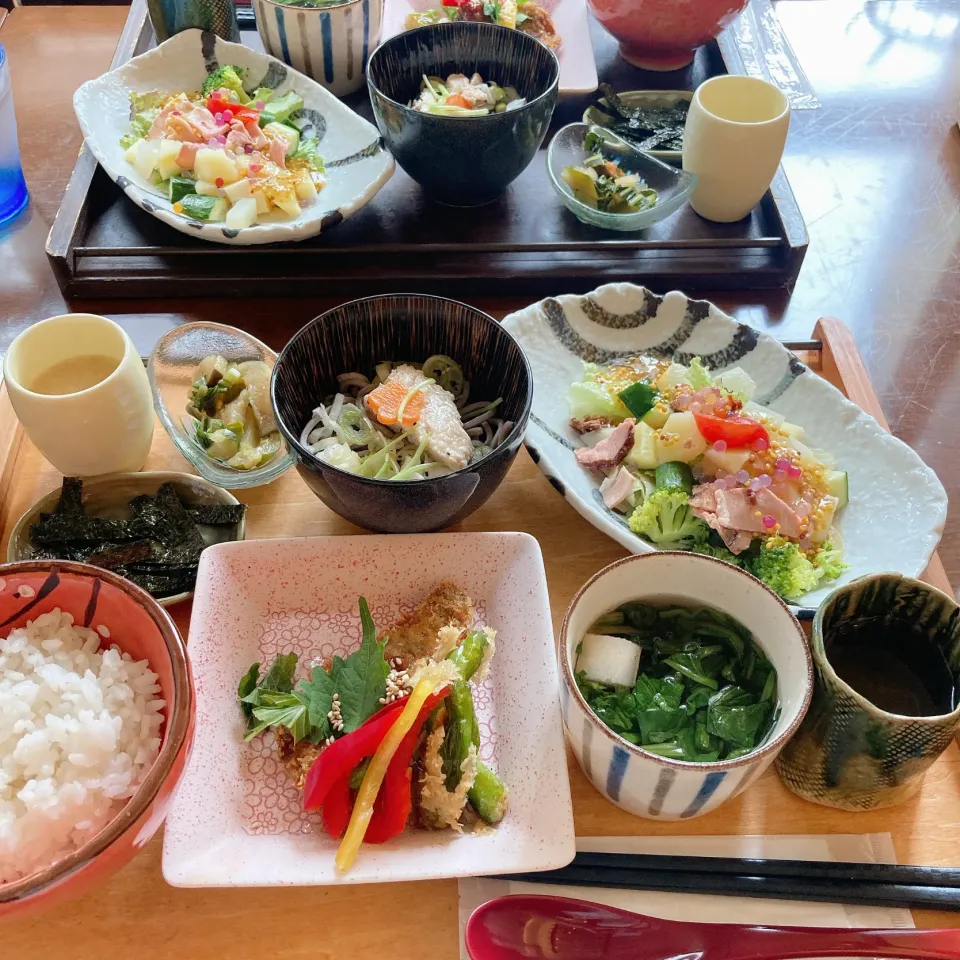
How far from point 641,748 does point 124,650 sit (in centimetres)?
63

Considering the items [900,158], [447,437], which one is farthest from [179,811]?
[900,158]

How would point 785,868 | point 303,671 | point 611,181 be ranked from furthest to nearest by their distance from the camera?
1. point 611,181
2. point 303,671
3. point 785,868

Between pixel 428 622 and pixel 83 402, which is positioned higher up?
pixel 83 402

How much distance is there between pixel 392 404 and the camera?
51.8 inches

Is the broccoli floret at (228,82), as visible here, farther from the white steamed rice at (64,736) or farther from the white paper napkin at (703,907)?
the white paper napkin at (703,907)

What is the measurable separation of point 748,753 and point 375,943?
478mm

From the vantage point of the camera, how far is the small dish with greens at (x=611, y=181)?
5.83 ft

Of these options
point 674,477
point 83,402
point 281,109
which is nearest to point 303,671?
point 83,402

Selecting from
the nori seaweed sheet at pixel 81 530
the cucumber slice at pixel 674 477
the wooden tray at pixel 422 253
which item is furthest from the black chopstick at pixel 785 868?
the wooden tray at pixel 422 253

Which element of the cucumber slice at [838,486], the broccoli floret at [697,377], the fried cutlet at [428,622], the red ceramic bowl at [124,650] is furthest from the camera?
the broccoli floret at [697,377]

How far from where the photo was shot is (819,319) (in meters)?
1.70

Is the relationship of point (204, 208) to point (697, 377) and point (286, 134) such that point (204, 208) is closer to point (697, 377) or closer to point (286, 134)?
point (286, 134)

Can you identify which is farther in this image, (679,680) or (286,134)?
(286,134)

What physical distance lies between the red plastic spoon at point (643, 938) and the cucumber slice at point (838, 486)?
0.65 metres
